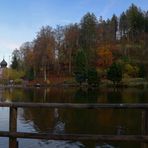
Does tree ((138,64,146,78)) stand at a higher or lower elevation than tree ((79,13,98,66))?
lower

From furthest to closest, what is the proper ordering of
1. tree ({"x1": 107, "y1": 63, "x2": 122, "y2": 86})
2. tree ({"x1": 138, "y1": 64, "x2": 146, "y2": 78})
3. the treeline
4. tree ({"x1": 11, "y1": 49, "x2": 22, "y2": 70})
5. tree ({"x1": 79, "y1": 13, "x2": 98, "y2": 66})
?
tree ({"x1": 11, "y1": 49, "x2": 22, "y2": 70}), tree ({"x1": 79, "y1": 13, "x2": 98, "y2": 66}), the treeline, tree ({"x1": 138, "y1": 64, "x2": 146, "y2": 78}), tree ({"x1": 107, "y1": 63, "x2": 122, "y2": 86})

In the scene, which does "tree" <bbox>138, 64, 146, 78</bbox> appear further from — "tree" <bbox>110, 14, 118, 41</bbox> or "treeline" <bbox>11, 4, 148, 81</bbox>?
"tree" <bbox>110, 14, 118, 41</bbox>

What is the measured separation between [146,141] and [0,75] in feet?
498

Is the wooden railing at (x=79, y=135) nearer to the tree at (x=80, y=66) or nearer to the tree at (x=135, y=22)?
the tree at (x=80, y=66)

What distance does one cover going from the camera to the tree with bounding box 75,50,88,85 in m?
109

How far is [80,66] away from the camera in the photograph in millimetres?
116750

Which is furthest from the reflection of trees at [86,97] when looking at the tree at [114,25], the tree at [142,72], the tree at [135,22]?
the tree at [135,22]

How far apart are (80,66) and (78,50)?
8.99 m

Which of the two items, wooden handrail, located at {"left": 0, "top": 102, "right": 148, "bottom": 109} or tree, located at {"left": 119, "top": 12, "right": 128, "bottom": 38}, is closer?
wooden handrail, located at {"left": 0, "top": 102, "right": 148, "bottom": 109}

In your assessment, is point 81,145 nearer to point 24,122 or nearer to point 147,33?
point 24,122

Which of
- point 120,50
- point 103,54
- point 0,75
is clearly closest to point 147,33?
point 120,50

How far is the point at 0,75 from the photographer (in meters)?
156

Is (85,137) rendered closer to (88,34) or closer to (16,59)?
A: (88,34)

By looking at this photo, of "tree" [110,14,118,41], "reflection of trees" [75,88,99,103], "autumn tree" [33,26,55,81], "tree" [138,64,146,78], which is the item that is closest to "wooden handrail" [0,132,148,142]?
"reflection of trees" [75,88,99,103]
